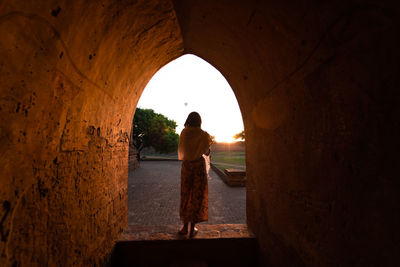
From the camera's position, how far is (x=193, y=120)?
329cm

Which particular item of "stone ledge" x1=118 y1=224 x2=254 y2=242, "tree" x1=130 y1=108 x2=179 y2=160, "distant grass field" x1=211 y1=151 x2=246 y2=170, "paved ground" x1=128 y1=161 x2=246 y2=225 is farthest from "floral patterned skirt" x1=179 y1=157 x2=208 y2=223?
"tree" x1=130 y1=108 x2=179 y2=160

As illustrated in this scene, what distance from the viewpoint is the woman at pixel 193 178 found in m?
3.04

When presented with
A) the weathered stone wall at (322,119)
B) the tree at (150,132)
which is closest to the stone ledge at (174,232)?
the weathered stone wall at (322,119)

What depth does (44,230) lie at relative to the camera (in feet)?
A: 4.34

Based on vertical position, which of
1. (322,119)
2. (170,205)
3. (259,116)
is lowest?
(170,205)

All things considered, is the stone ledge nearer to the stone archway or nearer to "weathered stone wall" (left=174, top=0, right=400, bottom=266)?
the stone archway

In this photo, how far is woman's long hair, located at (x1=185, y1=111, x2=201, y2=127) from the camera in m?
3.29

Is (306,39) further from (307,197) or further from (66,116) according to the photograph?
(66,116)

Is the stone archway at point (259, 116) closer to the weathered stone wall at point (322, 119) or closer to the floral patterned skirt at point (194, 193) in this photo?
the weathered stone wall at point (322, 119)

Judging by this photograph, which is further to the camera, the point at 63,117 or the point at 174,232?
the point at 174,232

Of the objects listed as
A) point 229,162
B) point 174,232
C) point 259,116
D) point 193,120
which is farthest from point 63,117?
point 229,162

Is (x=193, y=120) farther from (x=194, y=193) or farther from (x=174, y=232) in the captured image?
(x=174, y=232)

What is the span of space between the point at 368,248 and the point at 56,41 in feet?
7.70

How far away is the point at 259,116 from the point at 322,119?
130cm
